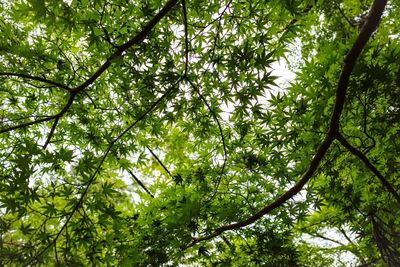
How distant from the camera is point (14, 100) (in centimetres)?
329

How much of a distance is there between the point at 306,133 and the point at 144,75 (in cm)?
140

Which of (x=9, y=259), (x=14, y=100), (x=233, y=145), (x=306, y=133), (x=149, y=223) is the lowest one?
(x=9, y=259)

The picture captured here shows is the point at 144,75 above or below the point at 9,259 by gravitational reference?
above

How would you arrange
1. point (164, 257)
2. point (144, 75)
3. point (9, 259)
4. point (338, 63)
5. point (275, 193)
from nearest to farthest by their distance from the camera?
point (9, 259)
point (338, 63)
point (164, 257)
point (144, 75)
point (275, 193)

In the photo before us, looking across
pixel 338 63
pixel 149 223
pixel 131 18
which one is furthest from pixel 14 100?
pixel 338 63

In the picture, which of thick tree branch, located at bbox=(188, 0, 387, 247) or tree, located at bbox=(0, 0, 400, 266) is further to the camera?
tree, located at bbox=(0, 0, 400, 266)

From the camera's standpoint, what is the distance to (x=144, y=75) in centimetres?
267

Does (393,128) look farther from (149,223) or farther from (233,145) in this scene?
(149,223)

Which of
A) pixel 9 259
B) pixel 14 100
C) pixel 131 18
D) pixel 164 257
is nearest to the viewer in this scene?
pixel 9 259

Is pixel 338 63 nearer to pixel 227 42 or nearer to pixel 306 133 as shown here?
pixel 306 133

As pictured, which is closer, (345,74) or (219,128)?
(345,74)

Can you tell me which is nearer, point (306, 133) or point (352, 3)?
point (306, 133)

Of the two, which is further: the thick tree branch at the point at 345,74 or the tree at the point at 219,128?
the tree at the point at 219,128

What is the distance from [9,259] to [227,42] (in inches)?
85.1
